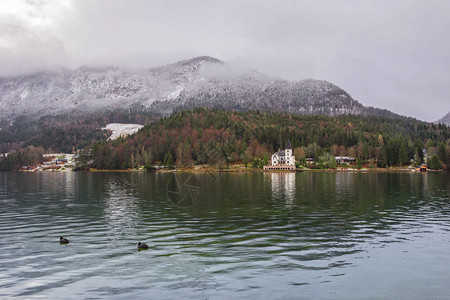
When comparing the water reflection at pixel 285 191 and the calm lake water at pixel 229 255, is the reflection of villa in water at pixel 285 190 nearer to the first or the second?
the water reflection at pixel 285 191

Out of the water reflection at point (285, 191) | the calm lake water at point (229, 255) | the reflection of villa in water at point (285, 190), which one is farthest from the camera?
the reflection of villa in water at point (285, 190)

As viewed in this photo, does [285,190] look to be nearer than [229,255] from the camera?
No

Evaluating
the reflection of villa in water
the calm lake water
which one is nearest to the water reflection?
the reflection of villa in water

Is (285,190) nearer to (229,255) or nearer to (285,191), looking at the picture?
(285,191)

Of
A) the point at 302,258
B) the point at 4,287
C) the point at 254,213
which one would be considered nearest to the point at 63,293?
the point at 4,287

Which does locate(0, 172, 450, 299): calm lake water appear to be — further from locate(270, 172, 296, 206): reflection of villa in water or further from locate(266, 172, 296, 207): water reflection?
locate(270, 172, 296, 206): reflection of villa in water

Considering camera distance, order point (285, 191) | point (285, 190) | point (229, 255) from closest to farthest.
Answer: point (229, 255), point (285, 191), point (285, 190)

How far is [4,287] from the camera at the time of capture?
→ 18.7 m

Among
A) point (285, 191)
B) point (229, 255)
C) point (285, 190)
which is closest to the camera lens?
point (229, 255)

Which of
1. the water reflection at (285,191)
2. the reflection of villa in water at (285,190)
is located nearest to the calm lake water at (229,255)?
the water reflection at (285,191)

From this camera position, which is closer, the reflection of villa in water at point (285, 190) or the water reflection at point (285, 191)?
the water reflection at point (285, 191)

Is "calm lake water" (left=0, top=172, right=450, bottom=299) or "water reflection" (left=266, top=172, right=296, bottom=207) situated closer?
"calm lake water" (left=0, top=172, right=450, bottom=299)

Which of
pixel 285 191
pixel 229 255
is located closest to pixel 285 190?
pixel 285 191

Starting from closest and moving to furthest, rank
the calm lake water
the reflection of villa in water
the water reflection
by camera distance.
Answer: the calm lake water < the water reflection < the reflection of villa in water
